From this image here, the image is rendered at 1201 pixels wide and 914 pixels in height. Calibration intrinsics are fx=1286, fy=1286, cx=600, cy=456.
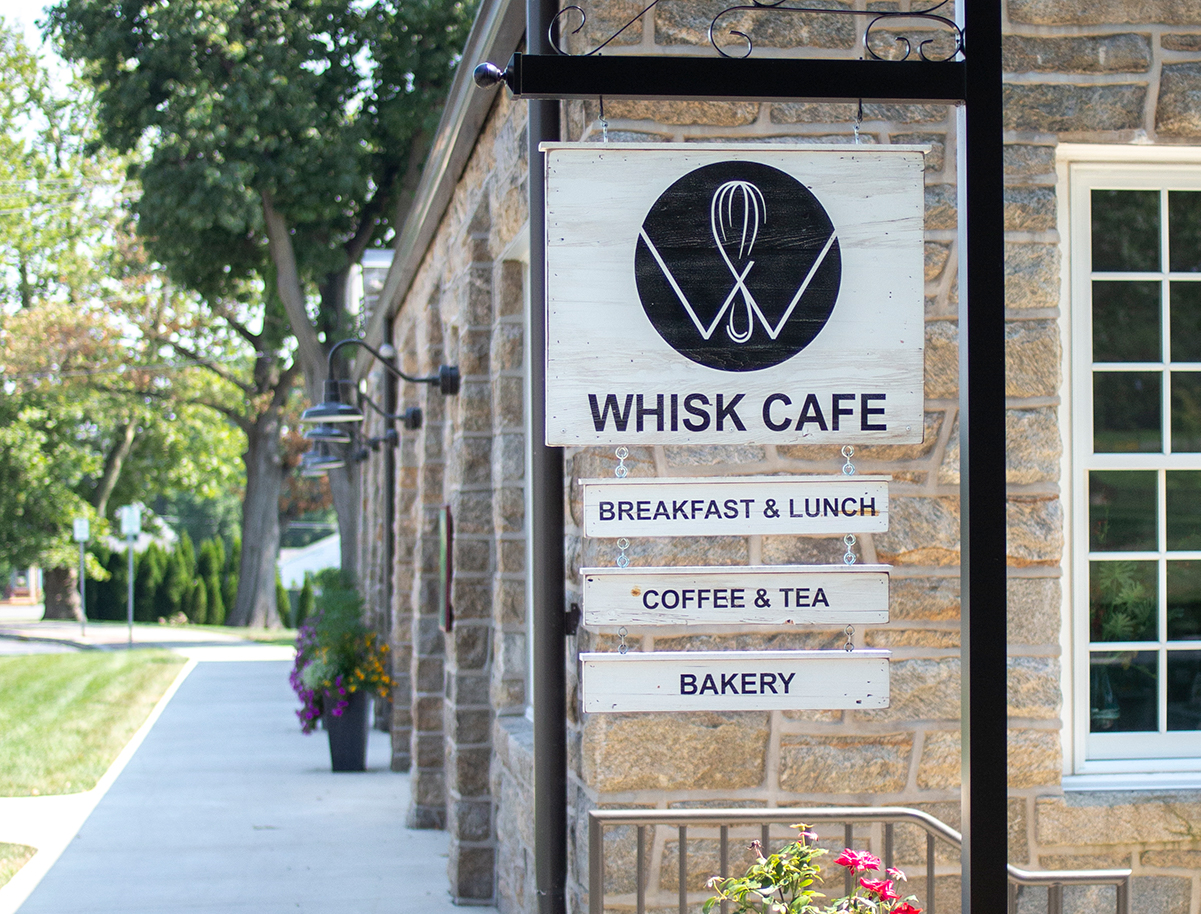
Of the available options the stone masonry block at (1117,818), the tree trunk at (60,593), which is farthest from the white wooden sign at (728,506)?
the tree trunk at (60,593)

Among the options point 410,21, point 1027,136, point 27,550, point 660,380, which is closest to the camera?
point 660,380

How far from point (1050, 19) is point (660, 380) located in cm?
225

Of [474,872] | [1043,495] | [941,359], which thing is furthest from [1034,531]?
[474,872]

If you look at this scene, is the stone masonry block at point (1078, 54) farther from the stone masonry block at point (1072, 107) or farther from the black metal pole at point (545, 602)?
the black metal pole at point (545, 602)

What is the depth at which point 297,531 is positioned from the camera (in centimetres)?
7731

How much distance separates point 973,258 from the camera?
8.74 ft

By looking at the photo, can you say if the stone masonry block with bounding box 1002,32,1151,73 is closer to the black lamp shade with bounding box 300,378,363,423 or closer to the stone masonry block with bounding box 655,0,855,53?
the stone masonry block with bounding box 655,0,855,53

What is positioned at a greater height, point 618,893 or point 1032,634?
point 1032,634

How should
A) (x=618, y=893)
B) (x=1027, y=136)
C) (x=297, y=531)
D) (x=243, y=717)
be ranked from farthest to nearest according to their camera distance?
(x=297, y=531)
(x=243, y=717)
(x=1027, y=136)
(x=618, y=893)

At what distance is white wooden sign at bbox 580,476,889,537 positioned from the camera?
321 cm

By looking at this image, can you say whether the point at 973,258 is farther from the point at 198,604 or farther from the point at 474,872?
the point at 198,604

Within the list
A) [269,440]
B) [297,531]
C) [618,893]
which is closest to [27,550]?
[269,440]

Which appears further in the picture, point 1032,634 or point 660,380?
point 1032,634

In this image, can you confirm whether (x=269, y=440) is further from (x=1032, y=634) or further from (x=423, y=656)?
(x=1032, y=634)
